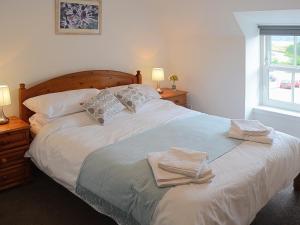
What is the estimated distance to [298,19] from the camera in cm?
355

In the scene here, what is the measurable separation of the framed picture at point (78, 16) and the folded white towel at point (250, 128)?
2.05 meters

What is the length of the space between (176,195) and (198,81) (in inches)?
118

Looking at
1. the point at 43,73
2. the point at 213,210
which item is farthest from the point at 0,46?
the point at 213,210

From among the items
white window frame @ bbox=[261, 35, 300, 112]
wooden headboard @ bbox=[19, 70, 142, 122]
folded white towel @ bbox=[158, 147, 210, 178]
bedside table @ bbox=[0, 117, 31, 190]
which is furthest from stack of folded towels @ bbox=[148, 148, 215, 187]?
white window frame @ bbox=[261, 35, 300, 112]

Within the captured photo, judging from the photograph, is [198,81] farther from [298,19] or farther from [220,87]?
[298,19]

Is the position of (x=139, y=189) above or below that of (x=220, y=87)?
below

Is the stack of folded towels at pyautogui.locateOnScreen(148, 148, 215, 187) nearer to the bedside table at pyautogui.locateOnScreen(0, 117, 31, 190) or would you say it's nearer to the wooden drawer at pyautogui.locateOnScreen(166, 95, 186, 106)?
the bedside table at pyautogui.locateOnScreen(0, 117, 31, 190)

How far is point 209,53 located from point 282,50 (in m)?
0.94

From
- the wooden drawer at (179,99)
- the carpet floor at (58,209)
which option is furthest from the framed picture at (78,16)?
the carpet floor at (58,209)

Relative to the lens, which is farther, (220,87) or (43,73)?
(220,87)

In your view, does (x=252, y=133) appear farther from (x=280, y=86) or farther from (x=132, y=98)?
(x=280, y=86)

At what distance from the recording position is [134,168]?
212cm

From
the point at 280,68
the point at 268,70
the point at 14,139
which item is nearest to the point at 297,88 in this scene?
the point at 280,68

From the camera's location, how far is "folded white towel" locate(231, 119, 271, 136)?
8.48 ft
